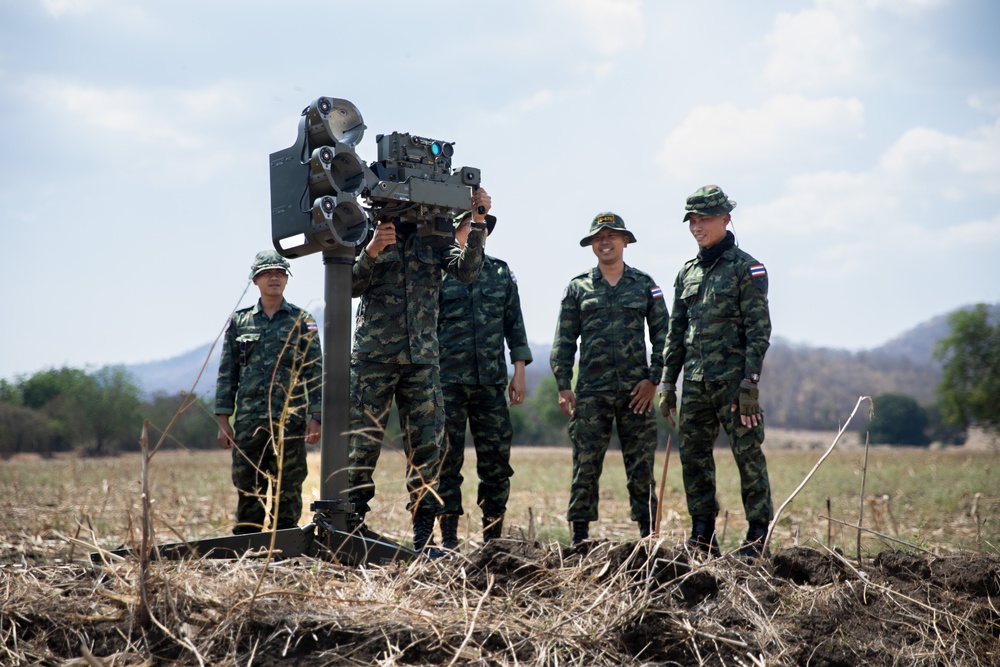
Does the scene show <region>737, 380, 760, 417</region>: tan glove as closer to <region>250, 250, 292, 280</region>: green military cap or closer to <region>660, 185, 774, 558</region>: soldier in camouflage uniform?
<region>660, 185, 774, 558</region>: soldier in camouflage uniform

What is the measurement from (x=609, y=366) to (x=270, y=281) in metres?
2.69

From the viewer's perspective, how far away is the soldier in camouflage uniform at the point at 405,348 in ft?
17.1

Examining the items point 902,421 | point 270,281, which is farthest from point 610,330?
point 902,421

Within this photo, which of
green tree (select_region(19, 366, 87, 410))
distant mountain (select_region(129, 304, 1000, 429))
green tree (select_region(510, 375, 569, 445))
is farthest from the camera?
distant mountain (select_region(129, 304, 1000, 429))

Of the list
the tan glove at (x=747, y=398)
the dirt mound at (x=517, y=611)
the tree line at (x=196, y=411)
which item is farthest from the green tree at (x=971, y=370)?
the dirt mound at (x=517, y=611)

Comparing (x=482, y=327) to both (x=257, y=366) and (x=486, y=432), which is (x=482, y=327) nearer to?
(x=486, y=432)

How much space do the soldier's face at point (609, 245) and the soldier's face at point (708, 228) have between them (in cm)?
71

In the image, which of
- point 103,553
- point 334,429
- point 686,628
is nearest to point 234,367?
point 334,429

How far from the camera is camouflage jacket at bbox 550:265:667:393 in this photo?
253 inches

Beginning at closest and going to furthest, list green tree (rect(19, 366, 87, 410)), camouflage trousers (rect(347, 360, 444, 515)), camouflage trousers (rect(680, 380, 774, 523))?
1. camouflage trousers (rect(347, 360, 444, 515))
2. camouflage trousers (rect(680, 380, 774, 523))
3. green tree (rect(19, 366, 87, 410))

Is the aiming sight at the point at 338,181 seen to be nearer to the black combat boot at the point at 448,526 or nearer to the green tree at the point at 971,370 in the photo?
the black combat boot at the point at 448,526

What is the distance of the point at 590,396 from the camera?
643 cm

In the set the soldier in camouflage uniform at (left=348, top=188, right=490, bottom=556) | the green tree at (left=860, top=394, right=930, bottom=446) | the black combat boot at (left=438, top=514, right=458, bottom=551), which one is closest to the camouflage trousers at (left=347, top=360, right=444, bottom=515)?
the soldier in camouflage uniform at (left=348, top=188, right=490, bottom=556)

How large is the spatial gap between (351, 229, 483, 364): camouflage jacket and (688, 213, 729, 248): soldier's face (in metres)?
1.69
